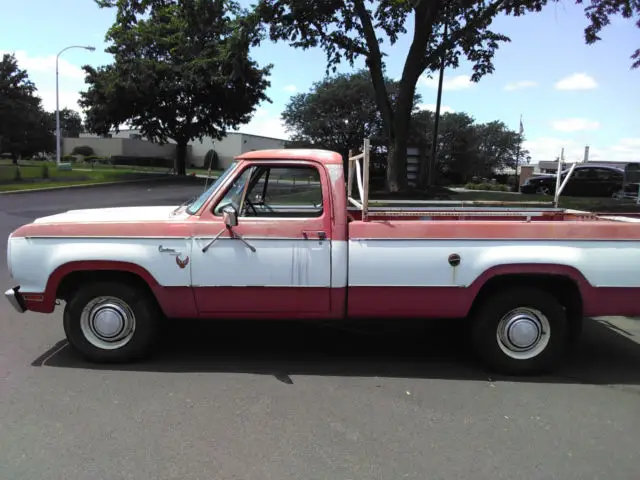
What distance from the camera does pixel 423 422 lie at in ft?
12.1

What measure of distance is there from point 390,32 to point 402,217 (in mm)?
15612

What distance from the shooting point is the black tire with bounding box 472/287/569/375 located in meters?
4.43

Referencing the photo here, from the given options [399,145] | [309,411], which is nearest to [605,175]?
[399,145]

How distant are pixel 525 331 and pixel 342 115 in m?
46.3

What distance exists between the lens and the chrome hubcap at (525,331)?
447 cm

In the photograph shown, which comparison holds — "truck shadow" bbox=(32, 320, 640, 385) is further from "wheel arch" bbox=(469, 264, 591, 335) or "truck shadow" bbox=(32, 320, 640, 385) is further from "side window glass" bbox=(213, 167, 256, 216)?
"side window glass" bbox=(213, 167, 256, 216)

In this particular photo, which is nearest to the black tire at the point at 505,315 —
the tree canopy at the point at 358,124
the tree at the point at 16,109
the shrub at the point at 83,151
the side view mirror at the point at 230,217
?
the side view mirror at the point at 230,217

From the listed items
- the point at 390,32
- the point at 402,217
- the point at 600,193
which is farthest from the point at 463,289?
the point at 600,193

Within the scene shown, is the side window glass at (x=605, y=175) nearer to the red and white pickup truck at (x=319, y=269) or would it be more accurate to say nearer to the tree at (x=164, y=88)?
the tree at (x=164, y=88)

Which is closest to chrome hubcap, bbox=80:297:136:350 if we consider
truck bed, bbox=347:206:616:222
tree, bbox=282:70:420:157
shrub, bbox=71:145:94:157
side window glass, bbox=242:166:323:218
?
side window glass, bbox=242:166:323:218

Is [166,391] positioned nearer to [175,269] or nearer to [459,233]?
[175,269]

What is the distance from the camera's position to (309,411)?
149 inches

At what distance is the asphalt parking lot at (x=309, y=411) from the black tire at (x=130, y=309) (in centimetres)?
14

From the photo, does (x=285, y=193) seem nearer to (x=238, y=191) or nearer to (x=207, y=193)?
(x=238, y=191)
